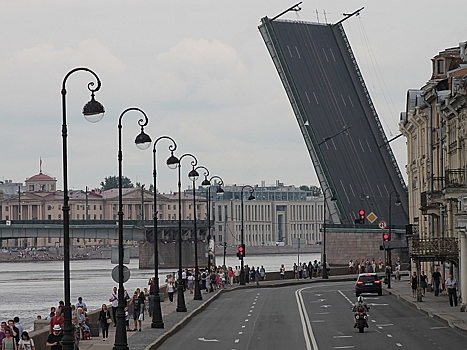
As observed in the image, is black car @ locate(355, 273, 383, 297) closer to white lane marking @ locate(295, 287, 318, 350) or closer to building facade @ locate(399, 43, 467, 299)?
building facade @ locate(399, 43, 467, 299)

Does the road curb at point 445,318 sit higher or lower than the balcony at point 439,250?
lower

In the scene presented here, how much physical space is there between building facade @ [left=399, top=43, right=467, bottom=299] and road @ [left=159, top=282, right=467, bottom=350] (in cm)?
280

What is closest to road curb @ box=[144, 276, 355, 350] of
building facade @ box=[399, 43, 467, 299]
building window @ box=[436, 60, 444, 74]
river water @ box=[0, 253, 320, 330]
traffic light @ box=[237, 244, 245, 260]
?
traffic light @ box=[237, 244, 245, 260]

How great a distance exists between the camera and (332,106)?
6619 centimetres

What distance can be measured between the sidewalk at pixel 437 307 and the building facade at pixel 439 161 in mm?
1298

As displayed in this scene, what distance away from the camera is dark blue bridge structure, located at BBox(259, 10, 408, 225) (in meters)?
64.1

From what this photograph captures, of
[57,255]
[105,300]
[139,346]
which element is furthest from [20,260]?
[139,346]

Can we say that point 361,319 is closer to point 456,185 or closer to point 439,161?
point 456,185

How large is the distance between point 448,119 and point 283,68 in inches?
789

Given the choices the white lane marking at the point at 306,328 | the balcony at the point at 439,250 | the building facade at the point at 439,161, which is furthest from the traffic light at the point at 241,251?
the balcony at the point at 439,250

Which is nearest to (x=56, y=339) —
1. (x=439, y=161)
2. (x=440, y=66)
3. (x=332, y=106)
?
(x=439, y=161)

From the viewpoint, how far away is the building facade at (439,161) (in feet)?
136

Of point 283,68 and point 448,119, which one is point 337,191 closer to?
point 283,68

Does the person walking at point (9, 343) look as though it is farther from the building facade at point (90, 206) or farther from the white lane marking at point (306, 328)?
the building facade at point (90, 206)
